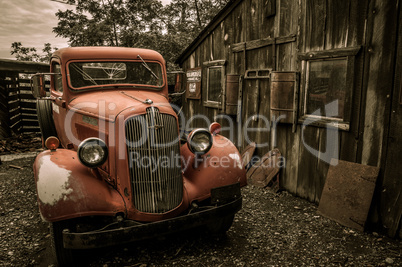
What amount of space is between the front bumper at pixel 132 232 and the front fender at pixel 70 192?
0.55ft

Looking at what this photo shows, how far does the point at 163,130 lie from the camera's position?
2.84 m

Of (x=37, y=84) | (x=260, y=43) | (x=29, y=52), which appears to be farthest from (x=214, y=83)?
(x=29, y=52)

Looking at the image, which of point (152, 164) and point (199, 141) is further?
point (199, 141)

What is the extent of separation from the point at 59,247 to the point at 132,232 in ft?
2.45

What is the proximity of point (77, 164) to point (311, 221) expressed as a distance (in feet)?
9.78

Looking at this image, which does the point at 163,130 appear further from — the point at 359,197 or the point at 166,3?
the point at 166,3

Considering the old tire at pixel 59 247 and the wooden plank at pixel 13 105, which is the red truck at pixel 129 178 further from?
the wooden plank at pixel 13 105

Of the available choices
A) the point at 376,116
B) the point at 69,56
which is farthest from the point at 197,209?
the point at 69,56

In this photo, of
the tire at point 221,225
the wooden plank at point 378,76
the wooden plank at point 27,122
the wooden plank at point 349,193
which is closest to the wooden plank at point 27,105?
the wooden plank at point 27,122

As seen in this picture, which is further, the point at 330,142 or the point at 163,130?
the point at 330,142

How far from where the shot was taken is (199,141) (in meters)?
3.17

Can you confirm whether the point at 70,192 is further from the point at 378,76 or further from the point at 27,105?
the point at 27,105

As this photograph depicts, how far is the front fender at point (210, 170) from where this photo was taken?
303 centimetres

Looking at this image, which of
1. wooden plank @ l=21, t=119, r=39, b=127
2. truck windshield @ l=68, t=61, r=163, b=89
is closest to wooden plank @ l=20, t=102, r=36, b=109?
wooden plank @ l=21, t=119, r=39, b=127
